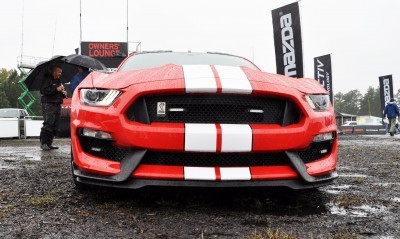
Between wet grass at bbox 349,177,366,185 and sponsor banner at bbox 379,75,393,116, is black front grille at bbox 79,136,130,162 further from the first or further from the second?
sponsor banner at bbox 379,75,393,116

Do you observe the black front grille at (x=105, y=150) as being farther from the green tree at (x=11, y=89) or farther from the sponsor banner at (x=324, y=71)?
the green tree at (x=11, y=89)

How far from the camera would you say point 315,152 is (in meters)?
2.70

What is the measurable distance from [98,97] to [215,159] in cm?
89

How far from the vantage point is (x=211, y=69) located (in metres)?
2.88

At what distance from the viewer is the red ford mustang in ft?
7.79

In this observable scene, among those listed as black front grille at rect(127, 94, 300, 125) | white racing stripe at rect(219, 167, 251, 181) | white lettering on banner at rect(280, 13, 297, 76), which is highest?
white lettering on banner at rect(280, 13, 297, 76)

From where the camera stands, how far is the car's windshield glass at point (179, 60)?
3807 mm

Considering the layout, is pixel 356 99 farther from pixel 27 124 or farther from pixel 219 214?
pixel 219 214

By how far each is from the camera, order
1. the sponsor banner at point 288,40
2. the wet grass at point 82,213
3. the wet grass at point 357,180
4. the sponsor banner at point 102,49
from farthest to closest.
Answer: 1. the sponsor banner at point 102,49
2. the sponsor banner at point 288,40
3. the wet grass at point 357,180
4. the wet grass at point 82,213

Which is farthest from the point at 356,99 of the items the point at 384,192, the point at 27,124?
the point at 384,192

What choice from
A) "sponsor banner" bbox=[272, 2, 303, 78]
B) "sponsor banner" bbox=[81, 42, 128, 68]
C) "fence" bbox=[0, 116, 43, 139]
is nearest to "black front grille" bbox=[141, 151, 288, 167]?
"sponsor banner" bbox=[272, 2, 303, 78]

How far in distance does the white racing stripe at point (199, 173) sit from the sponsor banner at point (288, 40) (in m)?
8.43

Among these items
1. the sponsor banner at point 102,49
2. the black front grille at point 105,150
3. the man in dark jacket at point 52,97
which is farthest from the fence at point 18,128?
the black front grille at point 105,150

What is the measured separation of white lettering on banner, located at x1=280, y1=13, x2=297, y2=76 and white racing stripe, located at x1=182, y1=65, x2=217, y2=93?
7.97 metres
